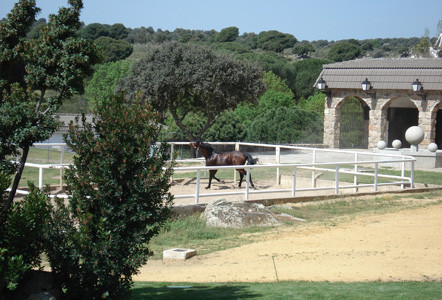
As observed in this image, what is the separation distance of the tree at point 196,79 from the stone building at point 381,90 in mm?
4682

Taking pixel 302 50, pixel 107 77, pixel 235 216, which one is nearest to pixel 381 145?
pixel 235 216

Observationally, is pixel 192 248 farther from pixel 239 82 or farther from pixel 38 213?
pixel 239 82

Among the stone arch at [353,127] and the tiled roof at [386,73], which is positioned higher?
the tiled roof at [386,73]

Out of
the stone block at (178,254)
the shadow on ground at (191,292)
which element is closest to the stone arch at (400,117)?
the stone block at (178,254)

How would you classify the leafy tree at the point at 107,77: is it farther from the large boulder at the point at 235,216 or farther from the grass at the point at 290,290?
the grass at the point at 290,290

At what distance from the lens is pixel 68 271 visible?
6.46 meters

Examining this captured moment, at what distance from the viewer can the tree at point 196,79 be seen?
1304 inches

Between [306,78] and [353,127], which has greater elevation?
[306,78]

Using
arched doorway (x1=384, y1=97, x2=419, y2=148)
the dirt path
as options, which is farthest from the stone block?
arched doorway (x1=384, y1=97, x2=419, y2=148)

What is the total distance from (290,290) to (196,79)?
85.1ft

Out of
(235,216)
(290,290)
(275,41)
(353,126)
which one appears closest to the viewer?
(290,290)

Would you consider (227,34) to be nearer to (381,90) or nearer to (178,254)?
(381,90)

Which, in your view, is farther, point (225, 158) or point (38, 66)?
point (225, 158)

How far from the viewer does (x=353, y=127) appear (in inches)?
1467
